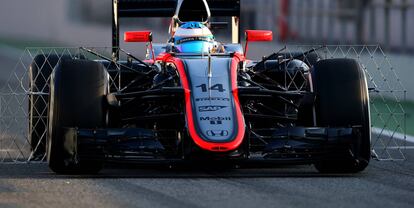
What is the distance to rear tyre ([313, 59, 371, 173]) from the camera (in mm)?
12562

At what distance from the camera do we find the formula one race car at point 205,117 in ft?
40.1

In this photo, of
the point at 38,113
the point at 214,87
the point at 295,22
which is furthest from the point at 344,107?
the point at 295,22

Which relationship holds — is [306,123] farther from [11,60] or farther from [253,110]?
[11,60]

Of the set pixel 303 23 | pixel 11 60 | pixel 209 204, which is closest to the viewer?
pixel 209 204

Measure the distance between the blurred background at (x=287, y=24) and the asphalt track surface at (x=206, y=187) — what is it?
29.8 feet

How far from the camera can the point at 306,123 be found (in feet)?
43.4

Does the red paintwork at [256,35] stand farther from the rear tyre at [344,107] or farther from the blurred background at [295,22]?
the blurred background at [295,22]

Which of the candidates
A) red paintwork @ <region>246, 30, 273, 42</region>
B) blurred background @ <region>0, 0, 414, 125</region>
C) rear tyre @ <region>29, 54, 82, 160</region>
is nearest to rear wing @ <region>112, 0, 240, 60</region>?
red paintwork @ <region>246, 30, 273, 42</region>

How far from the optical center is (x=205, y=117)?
40.5ft

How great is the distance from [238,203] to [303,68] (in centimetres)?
442

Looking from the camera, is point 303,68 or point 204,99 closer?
point 204,99

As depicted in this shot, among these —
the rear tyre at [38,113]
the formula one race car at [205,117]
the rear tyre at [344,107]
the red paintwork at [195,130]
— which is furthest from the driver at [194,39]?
the rear tyre at [344,107]

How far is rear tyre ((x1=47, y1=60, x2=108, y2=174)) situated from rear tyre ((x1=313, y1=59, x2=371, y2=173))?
1837 mm

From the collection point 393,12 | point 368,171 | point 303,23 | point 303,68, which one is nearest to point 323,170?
point 368,171
